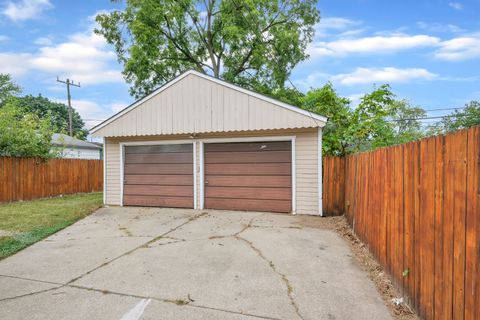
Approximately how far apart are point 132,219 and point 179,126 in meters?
2.78

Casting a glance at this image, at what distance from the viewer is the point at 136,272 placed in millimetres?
3834

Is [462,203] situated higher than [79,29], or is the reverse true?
[79,29]

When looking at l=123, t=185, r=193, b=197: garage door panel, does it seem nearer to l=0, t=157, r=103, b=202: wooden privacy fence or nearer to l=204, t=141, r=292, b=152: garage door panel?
l=204, t=141, r=292, b=152: garage door panel

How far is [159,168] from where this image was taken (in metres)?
8.93

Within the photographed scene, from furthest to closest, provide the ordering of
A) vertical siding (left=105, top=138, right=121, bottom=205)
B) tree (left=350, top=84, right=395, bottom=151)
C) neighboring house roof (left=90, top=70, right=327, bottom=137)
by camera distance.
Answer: vertical siding (left=105, top=138, right=121, bottom=205), tree (left=350, top=84, right=395, bottom=151), neighboring house roof (left=90, top=70, right=327, bottom=137)

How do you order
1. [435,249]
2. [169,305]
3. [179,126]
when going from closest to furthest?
[435,249] → [169,305] → [179,126]

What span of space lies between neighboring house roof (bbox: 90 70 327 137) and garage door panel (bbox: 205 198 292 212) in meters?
1.95

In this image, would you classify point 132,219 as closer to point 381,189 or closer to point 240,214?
point 240,214

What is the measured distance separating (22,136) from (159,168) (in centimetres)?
611

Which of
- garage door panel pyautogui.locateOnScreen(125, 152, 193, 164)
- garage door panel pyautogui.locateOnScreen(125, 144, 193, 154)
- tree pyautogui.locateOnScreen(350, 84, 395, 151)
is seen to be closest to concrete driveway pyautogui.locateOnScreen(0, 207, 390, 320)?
garage door panel pyautogui.locateOnScreen(125, 152, 193, 164)

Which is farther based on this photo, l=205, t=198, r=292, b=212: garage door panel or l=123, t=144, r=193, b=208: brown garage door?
l=123, t=144, r=193, b=208: brown garage door

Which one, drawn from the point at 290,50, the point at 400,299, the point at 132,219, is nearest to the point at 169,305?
the point at 400,299

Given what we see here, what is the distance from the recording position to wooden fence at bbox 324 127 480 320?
184cm

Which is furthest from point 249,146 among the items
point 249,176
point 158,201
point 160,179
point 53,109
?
point 53,109
